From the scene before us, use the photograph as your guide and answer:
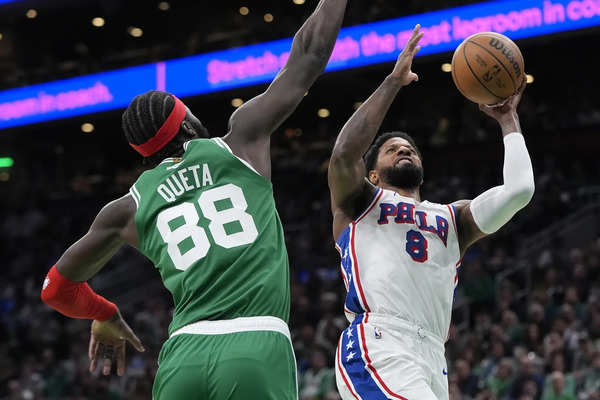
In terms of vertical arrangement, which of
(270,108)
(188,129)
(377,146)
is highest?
(270,108)

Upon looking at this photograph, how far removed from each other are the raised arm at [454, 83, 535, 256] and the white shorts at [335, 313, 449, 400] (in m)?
0.63

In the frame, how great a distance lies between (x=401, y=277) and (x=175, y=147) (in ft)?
4.81

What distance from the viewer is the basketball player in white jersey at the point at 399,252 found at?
418cm

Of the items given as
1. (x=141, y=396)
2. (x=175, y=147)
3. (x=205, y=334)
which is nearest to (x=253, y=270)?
(x=205, y=334)

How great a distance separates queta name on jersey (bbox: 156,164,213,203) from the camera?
3197 millimetres

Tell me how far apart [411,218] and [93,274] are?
1.69 meters

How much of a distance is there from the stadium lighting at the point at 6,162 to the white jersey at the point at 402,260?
19.3 m

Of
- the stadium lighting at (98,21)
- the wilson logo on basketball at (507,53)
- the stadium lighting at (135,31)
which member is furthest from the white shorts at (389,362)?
the stadium lighting at (135,31)

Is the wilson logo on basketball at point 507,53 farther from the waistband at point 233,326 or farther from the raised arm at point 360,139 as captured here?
the waistband at point 233,326

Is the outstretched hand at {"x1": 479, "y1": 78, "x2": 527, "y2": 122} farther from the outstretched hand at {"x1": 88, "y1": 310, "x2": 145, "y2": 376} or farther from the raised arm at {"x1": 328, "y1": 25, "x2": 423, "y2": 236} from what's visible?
the outstretched hand at {"x1": 88, "y1": 310, "x2": 145, "y2": 376}

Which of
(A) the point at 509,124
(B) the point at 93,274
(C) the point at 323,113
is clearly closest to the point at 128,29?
(C) the point at 323,113

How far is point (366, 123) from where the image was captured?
4.32 m

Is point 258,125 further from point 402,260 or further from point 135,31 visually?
point 135,31

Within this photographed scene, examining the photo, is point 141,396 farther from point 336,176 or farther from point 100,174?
point 100,174
